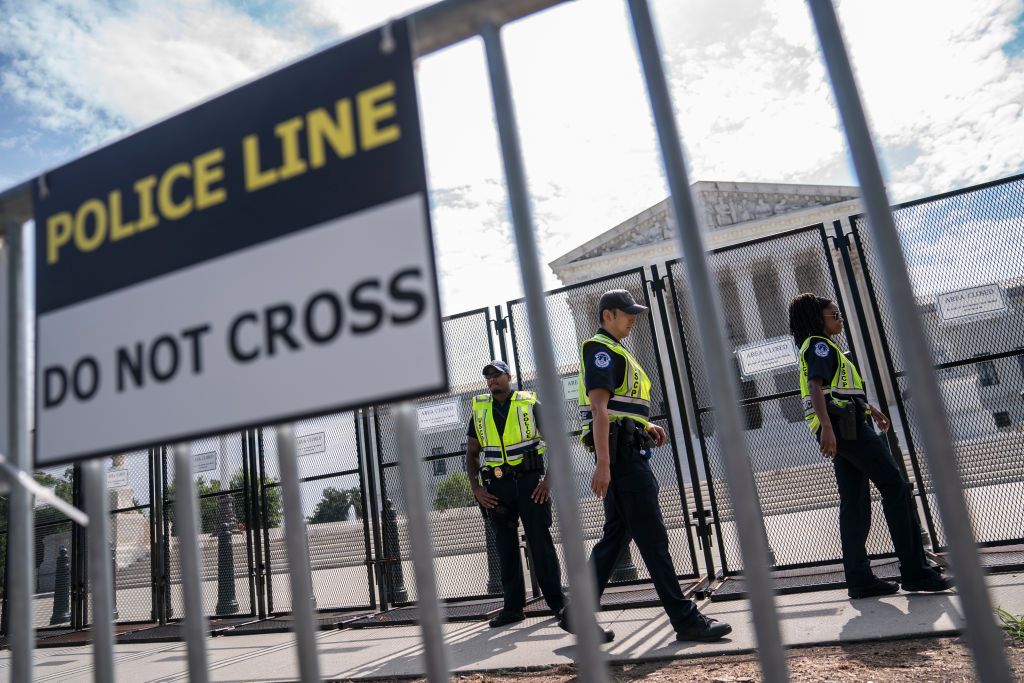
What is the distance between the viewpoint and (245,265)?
1504 mm

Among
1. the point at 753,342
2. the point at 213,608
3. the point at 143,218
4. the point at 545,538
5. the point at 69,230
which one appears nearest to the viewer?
the point at 143,218

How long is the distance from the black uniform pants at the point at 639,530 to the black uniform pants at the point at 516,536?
995 mm

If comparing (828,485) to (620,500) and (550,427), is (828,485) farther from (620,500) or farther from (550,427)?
→ (550,427)

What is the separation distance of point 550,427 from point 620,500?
317 cm

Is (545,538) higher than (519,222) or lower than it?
lower

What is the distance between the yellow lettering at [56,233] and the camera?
5.85 ft

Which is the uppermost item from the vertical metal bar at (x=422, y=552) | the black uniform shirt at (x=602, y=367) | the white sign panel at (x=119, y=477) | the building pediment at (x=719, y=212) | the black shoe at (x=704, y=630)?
the building pediment at (x=719, y=212)

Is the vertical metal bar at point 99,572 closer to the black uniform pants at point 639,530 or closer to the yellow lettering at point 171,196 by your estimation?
the yellow lettering at point 171,196

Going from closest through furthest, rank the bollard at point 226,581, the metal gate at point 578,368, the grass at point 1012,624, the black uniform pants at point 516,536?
the grass at point 1012,624 → the black uniform pants at point 516,536 → the metal gate at point 578,368 → the bollard at point 226,581

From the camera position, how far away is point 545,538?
5.46 metres

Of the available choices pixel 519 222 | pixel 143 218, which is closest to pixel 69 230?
pixel 143 218

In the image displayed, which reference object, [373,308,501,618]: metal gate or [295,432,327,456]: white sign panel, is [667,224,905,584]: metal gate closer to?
[373,308,501,618]: metal gate

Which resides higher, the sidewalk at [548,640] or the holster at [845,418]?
the holster at [845,418]

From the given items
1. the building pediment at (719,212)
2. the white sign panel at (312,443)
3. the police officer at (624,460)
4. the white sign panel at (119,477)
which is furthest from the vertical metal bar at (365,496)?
the building pediment at (719,212)
